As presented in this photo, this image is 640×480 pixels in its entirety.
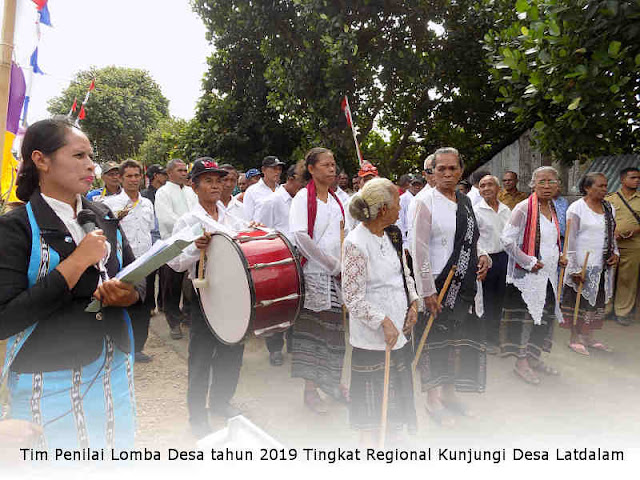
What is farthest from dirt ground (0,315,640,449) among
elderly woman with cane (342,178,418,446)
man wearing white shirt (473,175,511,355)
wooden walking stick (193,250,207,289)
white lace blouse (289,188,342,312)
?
wooden walking stick (193,250,207,289)

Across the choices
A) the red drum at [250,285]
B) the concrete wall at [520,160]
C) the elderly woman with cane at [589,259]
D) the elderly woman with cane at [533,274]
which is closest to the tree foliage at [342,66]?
the concrete wall at [520,160]

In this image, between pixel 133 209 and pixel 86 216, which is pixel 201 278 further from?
pixel 133 209

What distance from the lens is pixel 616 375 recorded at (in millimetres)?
4730

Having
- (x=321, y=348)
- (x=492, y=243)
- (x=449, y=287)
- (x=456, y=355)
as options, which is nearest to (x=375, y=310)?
(x=449, y=287)

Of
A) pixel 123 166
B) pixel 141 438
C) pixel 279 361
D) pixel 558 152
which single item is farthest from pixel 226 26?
pixel 141 438

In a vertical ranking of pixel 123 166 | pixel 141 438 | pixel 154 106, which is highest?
pixel 154 106

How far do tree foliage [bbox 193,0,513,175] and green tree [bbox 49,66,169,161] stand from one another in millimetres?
21974

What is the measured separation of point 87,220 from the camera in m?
1.92

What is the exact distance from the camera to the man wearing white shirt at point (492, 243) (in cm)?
536

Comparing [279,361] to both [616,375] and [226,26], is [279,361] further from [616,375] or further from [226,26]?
[226,26]

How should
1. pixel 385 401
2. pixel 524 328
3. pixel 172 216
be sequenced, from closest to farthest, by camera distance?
1. pixel 385 401
2. pixel 524 328
3. pixel 172 216

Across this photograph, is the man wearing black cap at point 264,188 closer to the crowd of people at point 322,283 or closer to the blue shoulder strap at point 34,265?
the crowd of people at point 322,283

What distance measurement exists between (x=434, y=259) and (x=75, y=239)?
8.77ft

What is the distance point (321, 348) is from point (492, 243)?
8.66 ft
